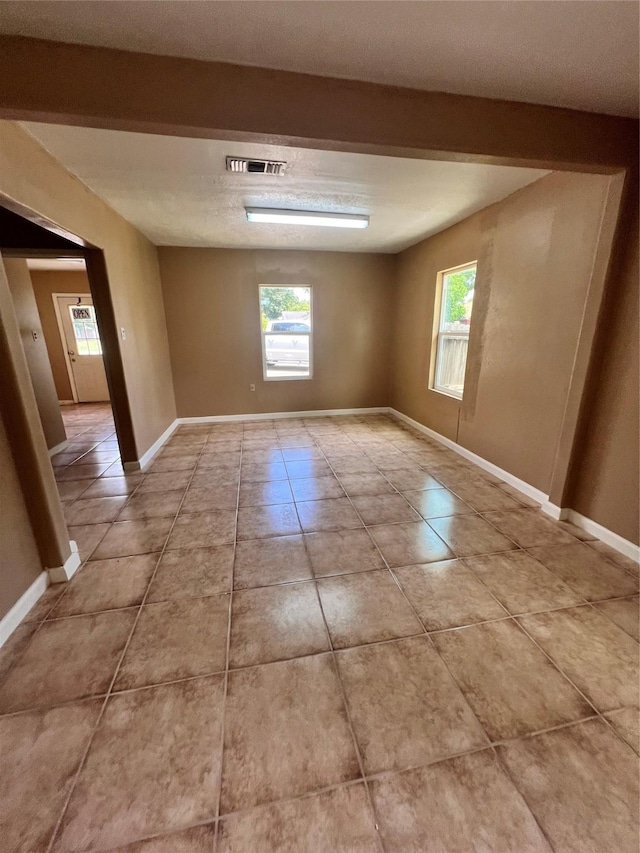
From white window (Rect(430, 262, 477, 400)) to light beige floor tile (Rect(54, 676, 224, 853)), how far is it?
3622mm

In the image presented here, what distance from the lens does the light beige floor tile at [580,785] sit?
0.98m

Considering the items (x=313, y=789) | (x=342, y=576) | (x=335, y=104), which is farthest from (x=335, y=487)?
(x=335, y=104)

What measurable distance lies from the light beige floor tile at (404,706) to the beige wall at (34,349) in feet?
13.4

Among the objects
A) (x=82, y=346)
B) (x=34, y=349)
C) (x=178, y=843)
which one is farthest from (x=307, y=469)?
(x=82, y=346)

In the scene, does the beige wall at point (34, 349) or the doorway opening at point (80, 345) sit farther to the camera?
the doorway opening at point (80, 345)

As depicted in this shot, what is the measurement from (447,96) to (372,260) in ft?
11.9

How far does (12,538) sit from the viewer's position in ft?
5.51

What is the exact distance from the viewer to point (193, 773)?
112 cm

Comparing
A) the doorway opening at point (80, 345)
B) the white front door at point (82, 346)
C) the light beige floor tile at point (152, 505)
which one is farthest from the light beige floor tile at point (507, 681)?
the white front door at point (82, 346)

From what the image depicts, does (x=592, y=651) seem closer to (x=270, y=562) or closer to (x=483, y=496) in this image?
(x=483, y=496)

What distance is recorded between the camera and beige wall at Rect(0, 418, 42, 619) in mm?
1618

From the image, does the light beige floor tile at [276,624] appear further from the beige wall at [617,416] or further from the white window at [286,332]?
the white window at [286,332]

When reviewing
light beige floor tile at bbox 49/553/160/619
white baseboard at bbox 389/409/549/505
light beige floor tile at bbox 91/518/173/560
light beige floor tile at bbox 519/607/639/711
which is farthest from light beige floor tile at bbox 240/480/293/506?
white baseboard at bbox 389/409/549/505

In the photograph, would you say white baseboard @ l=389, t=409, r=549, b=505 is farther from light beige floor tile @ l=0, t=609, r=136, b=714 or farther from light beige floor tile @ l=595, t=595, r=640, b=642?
light beige floor tile @ l=0, t=609, r=136, b=714
